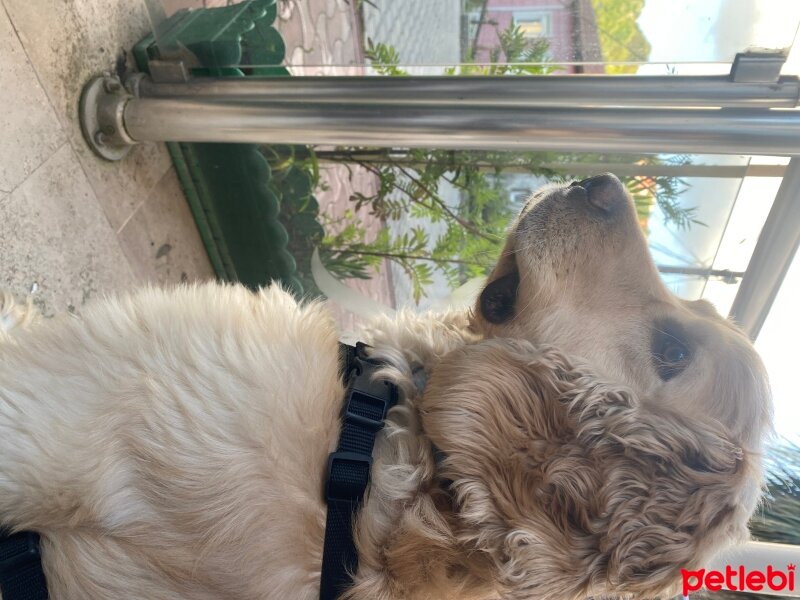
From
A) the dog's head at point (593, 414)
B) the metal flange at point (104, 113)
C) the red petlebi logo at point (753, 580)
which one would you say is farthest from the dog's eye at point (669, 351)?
the metal flange at point (104, 113)

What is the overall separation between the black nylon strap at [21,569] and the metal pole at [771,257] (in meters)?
2.75

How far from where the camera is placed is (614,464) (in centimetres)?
162

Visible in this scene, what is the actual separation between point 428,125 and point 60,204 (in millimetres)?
1534

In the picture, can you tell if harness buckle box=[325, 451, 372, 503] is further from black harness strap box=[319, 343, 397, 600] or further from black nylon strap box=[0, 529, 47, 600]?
black nylon strap box=[0, 529, 47, 600]

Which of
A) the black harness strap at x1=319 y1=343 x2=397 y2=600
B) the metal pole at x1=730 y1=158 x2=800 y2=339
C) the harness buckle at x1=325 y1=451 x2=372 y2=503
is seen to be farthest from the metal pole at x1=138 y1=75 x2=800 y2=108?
the harness buckle at x1=325 y1=451 x2=372 y2=503

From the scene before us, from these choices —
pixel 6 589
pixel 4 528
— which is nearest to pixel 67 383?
pixel 4 528

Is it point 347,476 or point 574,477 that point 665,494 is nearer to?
point 574,477

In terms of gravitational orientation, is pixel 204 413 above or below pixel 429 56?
below

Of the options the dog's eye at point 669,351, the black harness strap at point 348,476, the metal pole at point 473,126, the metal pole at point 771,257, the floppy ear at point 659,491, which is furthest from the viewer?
the metal pole at point 771,257

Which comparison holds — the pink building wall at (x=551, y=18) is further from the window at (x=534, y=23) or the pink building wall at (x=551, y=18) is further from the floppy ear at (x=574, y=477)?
the floppy ear at (x=574, y=477)

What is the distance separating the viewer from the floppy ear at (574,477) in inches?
59.3

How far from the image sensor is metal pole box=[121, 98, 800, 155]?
Answer: 7.18ft

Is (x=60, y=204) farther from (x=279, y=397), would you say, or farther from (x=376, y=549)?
(x=376, y=549)

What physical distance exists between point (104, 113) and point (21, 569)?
1910mm
